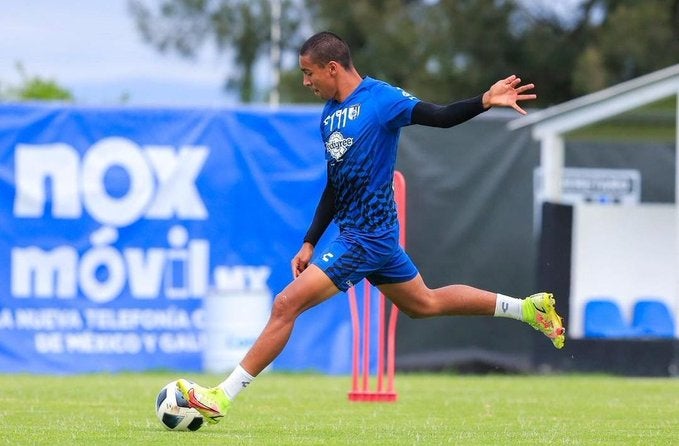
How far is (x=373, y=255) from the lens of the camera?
8742 mm

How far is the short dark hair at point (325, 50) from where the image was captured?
880 cm

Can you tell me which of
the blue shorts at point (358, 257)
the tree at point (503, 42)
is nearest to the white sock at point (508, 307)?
the blue shorts at point (358, 257)

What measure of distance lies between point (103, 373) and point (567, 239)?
5478 millimetres

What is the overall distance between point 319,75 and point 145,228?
7.21 m

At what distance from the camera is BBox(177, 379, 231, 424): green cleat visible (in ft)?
27.5

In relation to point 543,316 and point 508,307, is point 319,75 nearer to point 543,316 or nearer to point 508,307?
point 508,307

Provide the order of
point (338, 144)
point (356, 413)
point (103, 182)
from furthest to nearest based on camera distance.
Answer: point (103, 182)
point (356, 413)
point (338, 144)

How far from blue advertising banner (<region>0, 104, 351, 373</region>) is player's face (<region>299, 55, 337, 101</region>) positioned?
6828mm

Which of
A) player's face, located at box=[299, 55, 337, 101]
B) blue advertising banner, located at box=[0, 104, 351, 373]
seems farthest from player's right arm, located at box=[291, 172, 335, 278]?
blue advertising banner, located at box=[0, 104, 351, 373]

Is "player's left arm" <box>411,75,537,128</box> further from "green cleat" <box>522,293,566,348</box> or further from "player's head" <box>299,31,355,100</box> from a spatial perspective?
"green cleat" <box>522,293,566,348</box>

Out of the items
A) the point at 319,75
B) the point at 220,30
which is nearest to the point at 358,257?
the point at 319,75

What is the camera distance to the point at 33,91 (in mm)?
38062

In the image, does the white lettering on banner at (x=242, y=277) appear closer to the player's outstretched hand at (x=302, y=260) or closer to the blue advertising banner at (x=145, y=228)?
the blue advertising banner at (x=145, y=228)

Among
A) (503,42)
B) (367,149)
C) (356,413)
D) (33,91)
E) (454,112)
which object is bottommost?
(356,413)
